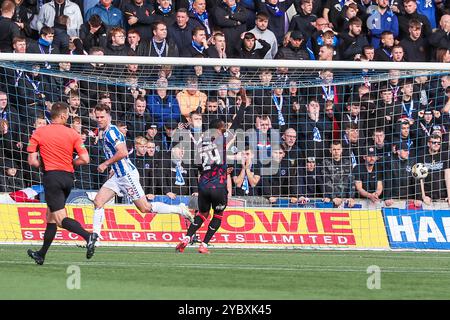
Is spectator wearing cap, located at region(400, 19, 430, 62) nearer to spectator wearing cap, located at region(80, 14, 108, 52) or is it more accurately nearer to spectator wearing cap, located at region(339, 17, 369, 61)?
spectator wearing cap, located at region(339, 17, 369, 61)

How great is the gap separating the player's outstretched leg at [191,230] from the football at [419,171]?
4247mm

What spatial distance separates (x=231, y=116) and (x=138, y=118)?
1.66 metres

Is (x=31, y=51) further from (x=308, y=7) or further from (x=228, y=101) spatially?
(x=308, y=7)

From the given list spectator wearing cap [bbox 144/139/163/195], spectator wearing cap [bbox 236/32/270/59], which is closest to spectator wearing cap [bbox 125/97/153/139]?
spectator wearing cap [bbox 144/139/163/195]

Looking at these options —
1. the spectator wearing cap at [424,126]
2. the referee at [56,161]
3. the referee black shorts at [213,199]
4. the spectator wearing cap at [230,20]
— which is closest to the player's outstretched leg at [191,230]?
the referee black shorts at [213,199]

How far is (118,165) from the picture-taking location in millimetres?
18359

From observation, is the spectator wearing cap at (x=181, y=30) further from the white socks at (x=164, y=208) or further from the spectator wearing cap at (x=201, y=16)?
the white socks at (x=164, y=208)

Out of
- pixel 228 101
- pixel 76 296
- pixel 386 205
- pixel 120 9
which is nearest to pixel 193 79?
pixel 228 101

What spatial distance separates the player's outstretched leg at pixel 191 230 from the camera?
18.5m

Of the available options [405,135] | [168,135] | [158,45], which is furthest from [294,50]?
[168,135]

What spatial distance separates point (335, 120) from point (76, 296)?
1065cm

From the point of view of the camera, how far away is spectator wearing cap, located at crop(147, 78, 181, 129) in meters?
21.0

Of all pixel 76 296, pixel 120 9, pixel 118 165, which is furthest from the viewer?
pixel 120 9

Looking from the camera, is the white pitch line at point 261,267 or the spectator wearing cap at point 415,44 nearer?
the white pitch line at point 261,267
